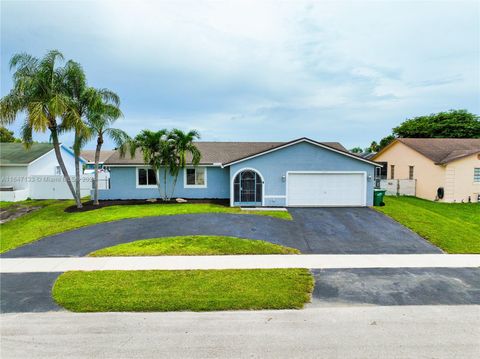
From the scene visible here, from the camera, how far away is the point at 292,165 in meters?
16.6

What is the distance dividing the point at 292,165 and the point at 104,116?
11.4 m

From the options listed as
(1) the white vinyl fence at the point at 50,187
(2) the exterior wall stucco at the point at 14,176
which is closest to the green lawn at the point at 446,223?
(1) the white vinyl fence at the point at 50,187

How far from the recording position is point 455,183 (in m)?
20.0

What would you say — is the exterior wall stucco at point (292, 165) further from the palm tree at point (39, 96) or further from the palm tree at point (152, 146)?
the palm tree at point (39, 96)

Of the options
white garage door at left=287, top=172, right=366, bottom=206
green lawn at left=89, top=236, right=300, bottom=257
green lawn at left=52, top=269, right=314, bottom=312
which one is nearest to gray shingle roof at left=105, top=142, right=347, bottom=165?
white garage door at left=287, top=172, right=366, bottom=206

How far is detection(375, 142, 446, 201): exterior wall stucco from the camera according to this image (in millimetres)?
20703

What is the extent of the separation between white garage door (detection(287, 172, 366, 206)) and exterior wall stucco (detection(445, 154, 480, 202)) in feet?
27.8

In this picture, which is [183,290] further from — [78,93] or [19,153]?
[19,153]

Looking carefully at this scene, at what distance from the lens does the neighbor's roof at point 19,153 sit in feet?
73.8

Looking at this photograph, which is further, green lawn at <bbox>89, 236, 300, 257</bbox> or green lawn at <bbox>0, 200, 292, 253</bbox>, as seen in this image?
green lawn at <bbox>0, 200, 292, 253</bbox>

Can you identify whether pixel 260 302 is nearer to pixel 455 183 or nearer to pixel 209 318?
pixel 209 318

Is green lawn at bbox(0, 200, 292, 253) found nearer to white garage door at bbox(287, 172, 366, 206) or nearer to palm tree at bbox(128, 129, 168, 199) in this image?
white garage door at bbox(287, 172, 366, 206)

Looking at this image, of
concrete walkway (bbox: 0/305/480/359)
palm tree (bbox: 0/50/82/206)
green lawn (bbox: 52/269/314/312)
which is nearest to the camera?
concrete walkway (bbox: 0/305/480/359)

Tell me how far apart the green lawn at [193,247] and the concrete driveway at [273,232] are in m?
0.57
